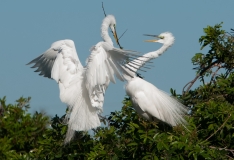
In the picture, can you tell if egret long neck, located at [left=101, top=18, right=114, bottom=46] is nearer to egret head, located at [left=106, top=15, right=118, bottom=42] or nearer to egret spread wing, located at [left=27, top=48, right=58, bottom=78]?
egret head, located at [left=106, top=15, right=118, bottom=42]

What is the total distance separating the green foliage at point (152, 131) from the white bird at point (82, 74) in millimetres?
156

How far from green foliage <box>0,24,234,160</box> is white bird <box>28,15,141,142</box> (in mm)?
156

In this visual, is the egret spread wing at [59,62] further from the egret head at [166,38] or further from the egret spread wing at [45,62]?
the egret head at [166,38]

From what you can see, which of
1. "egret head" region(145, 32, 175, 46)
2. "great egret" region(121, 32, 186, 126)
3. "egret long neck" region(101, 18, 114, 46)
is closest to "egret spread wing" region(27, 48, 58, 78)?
"egret long neck" region(101, 18, 114, 46)

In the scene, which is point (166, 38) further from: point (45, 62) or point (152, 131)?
point (152, 131)

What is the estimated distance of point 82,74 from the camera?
19.8 ft

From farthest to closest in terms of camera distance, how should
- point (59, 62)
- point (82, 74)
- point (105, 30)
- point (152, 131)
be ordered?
point (105, 30) < point (59, 62) < point (82, 74) < point (152, 131)

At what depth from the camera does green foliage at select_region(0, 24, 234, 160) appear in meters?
4.69

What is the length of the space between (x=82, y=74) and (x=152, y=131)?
158 centimetres

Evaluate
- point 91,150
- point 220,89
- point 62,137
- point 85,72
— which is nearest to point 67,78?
point 85,72

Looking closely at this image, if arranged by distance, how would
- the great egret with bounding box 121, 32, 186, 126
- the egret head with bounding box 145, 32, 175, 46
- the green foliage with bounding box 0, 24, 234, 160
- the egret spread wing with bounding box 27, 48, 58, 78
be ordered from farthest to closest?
the egret head with bounding box 145, 32, 175, 46
the egret spread wing with bounding box 27, 48, 58, 78
the great egret with bounding box 121, 32, 186, 126
the green foliage with bounding box 0, 24, 234, 160

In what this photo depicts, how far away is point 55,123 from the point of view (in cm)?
570

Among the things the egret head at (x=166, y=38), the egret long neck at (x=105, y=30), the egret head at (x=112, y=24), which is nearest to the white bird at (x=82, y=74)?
the egret long neck at (x=105, y=30)

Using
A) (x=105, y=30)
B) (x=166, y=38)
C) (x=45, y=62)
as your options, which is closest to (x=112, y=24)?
(x=105, y=30)
